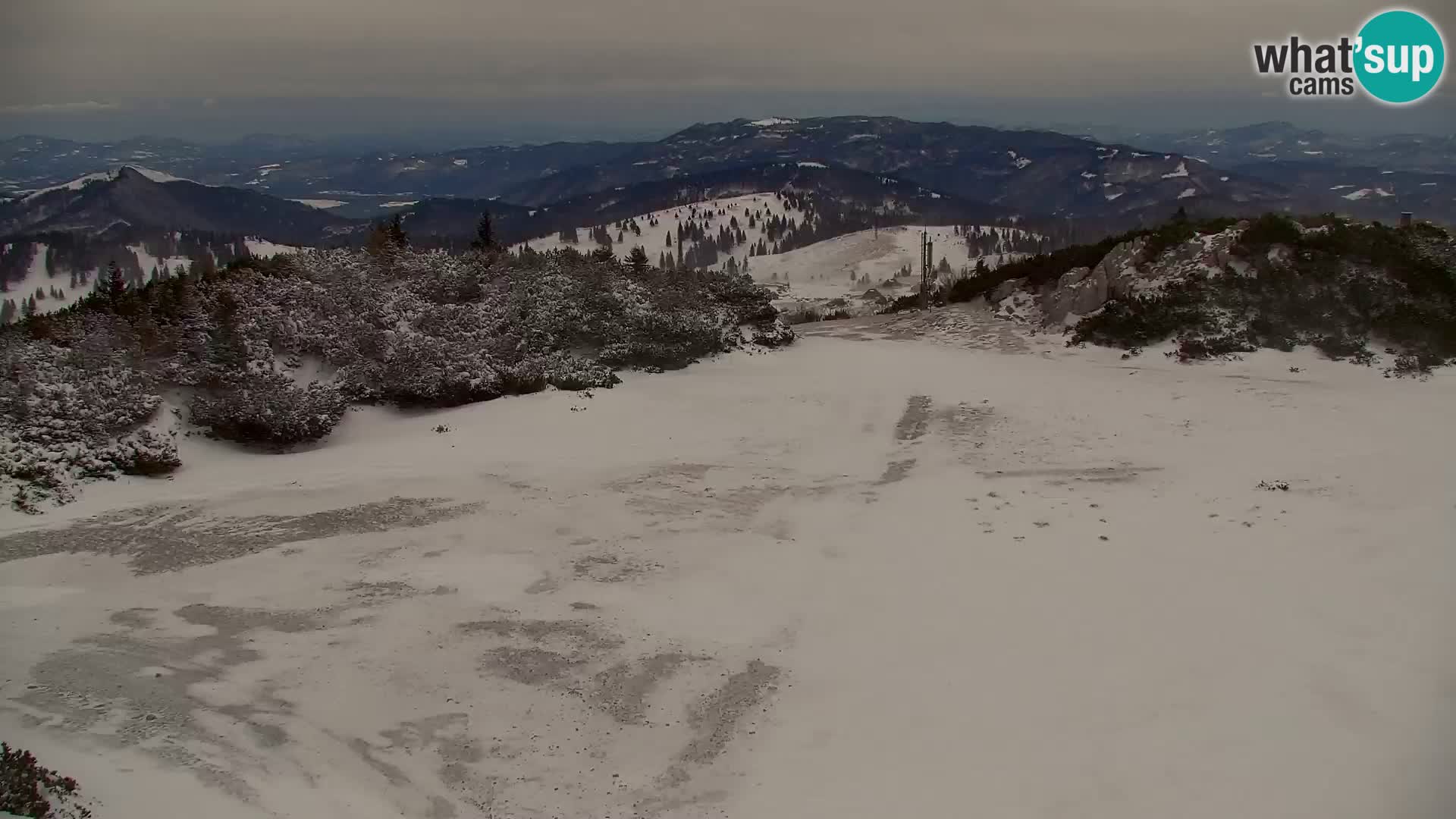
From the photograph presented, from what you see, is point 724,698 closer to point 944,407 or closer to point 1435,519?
point 1435,519

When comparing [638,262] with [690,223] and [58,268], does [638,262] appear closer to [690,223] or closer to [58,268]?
[58,268]

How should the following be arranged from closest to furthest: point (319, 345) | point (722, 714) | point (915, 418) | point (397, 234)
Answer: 1. point (722, 714)
2. point (319, 345)
3. point (915, 418)
4. point (397, 234)

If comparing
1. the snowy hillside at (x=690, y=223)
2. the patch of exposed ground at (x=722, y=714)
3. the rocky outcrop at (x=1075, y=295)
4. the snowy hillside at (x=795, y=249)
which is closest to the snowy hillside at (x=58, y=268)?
the snowy hillside at (x=795, y=249)

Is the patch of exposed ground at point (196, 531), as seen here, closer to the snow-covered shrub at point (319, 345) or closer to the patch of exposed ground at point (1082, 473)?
the snow-covered shrub at point (319, 345)

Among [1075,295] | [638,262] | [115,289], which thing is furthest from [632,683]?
[1075,295]

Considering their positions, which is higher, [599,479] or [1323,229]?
[1323,229]

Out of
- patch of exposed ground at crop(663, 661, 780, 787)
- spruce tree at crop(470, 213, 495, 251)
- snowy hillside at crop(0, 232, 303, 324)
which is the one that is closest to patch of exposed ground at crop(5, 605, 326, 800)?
patch of exposed ground at crop(663, 661, 780, 787)

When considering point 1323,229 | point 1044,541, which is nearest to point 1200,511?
point 1044,541
